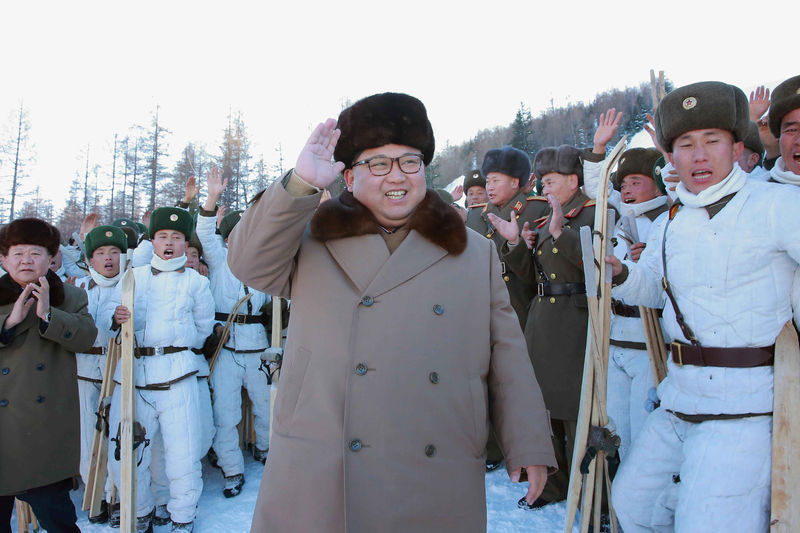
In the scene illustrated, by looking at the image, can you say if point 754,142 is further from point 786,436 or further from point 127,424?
point 127,424

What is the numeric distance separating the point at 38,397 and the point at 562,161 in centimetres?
406

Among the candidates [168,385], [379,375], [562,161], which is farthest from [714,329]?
[168,385]

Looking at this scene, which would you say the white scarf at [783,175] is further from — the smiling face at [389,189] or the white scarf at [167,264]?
the white scarf at [167,264]

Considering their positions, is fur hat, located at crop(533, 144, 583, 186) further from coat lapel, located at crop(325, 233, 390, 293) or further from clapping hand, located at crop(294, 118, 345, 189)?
clapping hand, located at crop(294, 118, 345, 189)

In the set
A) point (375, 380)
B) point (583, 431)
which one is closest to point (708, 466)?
point (583, 431)

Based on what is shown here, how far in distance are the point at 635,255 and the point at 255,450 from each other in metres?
4.24

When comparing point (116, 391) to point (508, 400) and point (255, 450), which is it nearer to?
point (255, 450)

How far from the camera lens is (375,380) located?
5.76ft

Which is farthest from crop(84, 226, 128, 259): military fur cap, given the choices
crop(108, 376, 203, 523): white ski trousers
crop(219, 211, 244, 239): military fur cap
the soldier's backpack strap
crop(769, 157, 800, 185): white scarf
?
crop(769, 157, 800, 185): white scarf

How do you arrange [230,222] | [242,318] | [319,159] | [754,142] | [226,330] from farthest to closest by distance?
1. [230,222]
2. [242,318]
3. [226,330]
4. [754,142]
5. [319,159]

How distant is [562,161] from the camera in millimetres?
4129

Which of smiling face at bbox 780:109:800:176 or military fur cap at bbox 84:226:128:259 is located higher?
smiling face at bbox 780:109:800:176

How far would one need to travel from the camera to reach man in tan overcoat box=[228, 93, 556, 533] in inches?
67.1

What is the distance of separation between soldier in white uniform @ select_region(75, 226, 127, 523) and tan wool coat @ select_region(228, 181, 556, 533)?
114 inches
